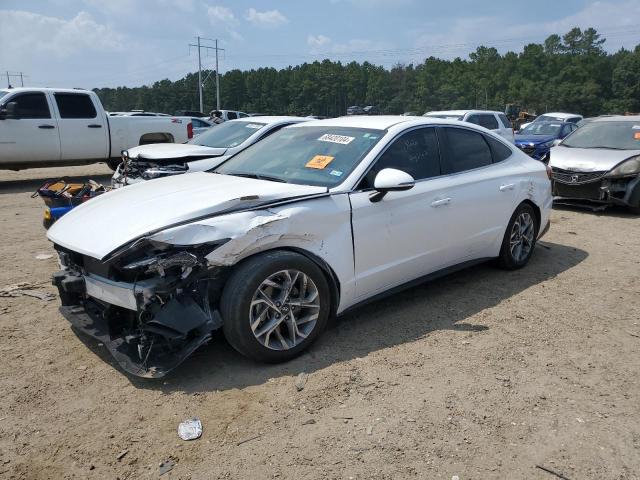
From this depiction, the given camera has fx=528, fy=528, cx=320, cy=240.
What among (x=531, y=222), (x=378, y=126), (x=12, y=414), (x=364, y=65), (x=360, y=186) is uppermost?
(x=364, y=65)

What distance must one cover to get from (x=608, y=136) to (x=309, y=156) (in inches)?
298

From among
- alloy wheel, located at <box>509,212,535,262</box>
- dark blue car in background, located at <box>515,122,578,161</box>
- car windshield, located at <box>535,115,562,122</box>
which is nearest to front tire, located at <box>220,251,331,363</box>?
alloy wheel, located at <box>509,212,535,262</box>

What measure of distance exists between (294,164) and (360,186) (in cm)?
63

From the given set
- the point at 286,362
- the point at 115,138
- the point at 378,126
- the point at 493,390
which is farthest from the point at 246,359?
the point at 115,138

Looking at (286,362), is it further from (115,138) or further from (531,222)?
(115,138)

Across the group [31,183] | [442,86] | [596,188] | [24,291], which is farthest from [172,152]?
[442,86]

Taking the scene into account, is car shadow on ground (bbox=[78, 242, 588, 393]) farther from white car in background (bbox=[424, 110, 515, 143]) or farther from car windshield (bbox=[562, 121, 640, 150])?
white car in background (bbox=[424, 110, 515, 143])

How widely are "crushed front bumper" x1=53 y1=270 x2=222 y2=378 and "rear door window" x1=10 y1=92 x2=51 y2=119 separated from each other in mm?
9714

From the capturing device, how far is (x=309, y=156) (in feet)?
14.0

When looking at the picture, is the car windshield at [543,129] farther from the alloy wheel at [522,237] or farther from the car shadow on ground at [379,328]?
the alloy wheel at [522,237]

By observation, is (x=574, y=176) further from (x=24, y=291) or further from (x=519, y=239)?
(x=24, y=291)

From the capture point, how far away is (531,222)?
5668mm

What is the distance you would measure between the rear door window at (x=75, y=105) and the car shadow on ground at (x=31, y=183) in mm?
1470

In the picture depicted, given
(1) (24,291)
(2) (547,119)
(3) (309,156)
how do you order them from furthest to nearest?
(2) (547,119) < (1) (24,291) < (3) (309,156)
